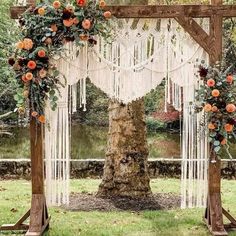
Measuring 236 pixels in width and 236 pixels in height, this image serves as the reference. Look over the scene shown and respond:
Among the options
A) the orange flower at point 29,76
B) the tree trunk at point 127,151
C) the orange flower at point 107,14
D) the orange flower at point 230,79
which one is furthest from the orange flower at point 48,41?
the tree trunk at point 127,151

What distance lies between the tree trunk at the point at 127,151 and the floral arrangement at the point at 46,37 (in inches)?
70.8

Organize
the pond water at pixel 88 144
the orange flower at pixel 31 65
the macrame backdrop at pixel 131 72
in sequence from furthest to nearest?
the pond water at pixel 88 144
the macrame backdrop at pixel 131 72
the orange flower at pixel 31 65

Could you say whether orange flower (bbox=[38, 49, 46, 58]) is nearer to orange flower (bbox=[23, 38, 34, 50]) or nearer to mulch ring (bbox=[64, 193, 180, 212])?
orange flower (bbox=[23, 38, 34, 50])

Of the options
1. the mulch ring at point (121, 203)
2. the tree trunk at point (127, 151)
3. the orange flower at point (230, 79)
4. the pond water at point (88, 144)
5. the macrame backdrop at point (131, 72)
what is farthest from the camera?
the pond water at point (88, 144)

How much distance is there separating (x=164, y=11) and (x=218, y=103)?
0.96 m

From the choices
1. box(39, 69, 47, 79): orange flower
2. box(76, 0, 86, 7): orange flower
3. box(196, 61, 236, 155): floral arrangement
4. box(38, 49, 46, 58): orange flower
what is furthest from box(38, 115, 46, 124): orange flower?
box(196, 61, 236, 155): floral arrangement

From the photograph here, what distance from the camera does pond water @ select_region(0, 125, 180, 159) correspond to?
13.5 metres

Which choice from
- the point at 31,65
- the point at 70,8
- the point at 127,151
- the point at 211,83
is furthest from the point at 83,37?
the point at 127,151

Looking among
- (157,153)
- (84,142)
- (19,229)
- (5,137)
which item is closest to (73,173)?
(19,229)

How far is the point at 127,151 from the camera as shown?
6559 mm

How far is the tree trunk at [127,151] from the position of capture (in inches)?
258

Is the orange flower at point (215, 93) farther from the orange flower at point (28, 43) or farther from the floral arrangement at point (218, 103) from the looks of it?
the orange flower at point (28, 43)

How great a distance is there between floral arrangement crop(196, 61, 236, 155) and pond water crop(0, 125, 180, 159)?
8173 millimetres

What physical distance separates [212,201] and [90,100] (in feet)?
40.4
